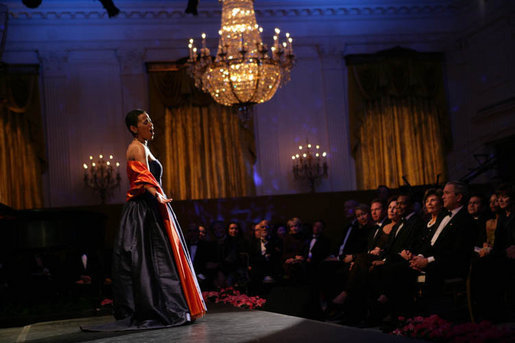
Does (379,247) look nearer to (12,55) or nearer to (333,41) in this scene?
(333,41)

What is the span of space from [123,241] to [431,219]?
2.44 m

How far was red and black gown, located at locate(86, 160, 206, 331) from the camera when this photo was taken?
386cm

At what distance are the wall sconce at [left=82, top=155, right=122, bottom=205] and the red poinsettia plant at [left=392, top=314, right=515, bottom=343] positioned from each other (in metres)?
8.79

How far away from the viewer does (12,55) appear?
38.5ft

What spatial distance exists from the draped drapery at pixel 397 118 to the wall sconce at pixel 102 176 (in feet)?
14.8

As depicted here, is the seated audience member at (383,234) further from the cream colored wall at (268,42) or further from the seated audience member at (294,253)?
the cream colored wall at (268,42)

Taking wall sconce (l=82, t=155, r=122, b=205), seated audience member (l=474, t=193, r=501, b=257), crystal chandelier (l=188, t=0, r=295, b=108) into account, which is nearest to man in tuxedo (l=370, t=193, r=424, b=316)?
seated audience member (l=474, t=193, r=501, b=257)

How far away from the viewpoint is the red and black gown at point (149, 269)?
3.86 metres

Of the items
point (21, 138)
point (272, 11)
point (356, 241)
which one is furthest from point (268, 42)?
point (356, 241)

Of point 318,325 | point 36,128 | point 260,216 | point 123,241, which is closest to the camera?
point 318,325

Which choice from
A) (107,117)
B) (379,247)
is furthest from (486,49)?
(379,247)

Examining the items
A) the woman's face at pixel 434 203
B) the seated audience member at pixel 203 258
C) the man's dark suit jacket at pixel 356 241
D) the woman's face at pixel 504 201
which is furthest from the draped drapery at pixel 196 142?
the woman's face at pixel 504 201

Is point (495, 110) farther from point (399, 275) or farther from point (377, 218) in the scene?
point (399, 275)

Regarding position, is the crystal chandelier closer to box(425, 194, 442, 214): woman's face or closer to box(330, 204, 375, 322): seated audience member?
box(330, 204, 375, 322): seated audience member
